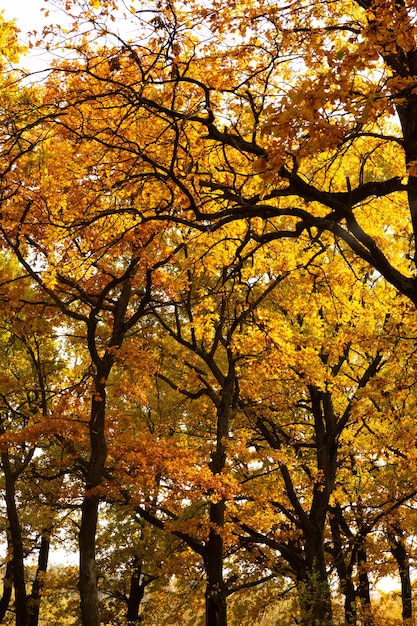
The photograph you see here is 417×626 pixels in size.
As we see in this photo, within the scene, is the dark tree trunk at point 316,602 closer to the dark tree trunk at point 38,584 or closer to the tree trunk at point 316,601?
the tree trunk at point 316,601

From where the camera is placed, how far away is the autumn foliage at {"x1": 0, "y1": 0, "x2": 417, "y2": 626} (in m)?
6.70

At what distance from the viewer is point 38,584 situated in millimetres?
21938

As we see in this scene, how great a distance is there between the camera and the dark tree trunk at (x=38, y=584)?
20891 millimetres

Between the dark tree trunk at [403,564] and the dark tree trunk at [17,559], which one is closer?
the dark tree trunk at [17,559]

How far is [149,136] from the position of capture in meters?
10.2

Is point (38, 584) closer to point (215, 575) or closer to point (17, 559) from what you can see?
point (17, 559)

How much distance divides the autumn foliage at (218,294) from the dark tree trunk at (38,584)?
11.7 inches

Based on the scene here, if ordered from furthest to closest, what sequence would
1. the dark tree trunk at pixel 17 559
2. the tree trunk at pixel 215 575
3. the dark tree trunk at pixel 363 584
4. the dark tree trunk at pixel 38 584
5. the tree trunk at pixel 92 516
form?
the dark tree trunk at pixel 38 584
the dark tree trunk at pixel 363 584
the dark tree trunk at pixel 17 559
the tree trunk at pixel 215 575
the tree trunk at pixel 92 516

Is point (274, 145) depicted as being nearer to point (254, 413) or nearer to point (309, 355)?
point (309, 355)

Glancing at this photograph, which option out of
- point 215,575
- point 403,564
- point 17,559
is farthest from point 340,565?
point 17,559

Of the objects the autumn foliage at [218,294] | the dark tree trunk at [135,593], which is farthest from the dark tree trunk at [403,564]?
the dark tree trunk at [135,593]

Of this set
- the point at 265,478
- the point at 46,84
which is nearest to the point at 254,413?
the point at 265,478

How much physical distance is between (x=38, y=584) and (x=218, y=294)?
45.5 ft

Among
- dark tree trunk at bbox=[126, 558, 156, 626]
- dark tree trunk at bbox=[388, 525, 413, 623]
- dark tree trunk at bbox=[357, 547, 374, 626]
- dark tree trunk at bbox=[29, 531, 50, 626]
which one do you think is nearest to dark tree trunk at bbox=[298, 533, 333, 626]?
dark tree trunk at bbox=[357, 547, 374, 626]
